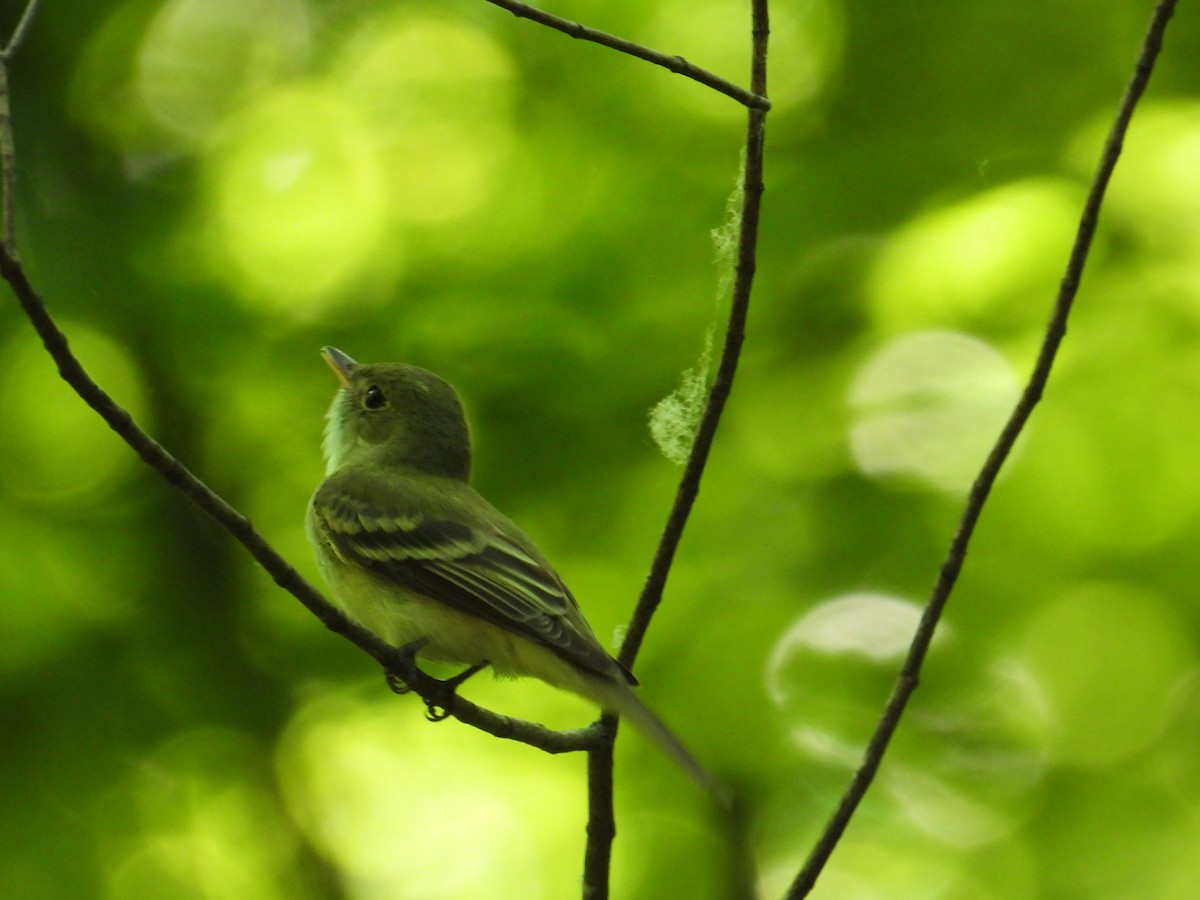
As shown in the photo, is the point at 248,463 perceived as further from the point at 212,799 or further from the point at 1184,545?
the point at 1184,545

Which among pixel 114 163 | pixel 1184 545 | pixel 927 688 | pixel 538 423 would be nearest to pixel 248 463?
pixel 538 423

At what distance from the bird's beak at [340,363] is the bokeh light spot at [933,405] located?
1.97m

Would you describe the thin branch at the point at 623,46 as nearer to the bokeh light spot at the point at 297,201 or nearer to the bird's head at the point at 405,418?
the bird's head at the point at 405,418

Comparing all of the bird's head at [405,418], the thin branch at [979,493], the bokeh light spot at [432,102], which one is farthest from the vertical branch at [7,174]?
the bokeh light spot at [432,102]

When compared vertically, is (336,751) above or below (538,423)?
below

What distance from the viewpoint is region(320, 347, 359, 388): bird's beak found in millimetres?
4567

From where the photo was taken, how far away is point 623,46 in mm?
2461

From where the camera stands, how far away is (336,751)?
490 centimetres

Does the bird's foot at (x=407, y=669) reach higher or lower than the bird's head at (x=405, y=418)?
lower

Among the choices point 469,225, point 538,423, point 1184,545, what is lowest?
point 538,423

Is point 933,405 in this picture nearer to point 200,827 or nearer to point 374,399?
point 374,399

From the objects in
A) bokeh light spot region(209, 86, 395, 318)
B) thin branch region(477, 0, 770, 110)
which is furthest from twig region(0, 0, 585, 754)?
bokeh light spot region(209, 86, 395, 318)

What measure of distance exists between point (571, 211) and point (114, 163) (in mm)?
1982

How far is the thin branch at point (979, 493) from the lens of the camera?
288 cm
